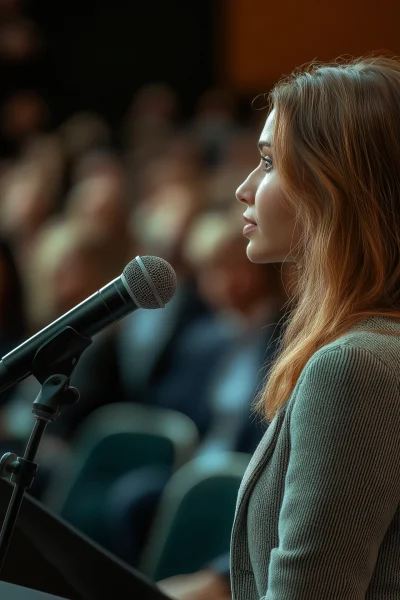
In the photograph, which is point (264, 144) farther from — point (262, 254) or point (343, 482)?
point (343, 482)

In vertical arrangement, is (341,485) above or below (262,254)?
below

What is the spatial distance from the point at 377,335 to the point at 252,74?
136 inches

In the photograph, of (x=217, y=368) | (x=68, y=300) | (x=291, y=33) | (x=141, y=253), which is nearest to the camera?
(x=217, y=368)

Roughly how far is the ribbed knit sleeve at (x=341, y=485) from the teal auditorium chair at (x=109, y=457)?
146 centimetres

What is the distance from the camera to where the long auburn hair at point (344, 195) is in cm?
85

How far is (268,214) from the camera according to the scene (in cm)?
92

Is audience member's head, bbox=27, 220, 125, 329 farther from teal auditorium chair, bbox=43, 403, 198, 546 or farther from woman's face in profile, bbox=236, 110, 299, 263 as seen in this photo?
woman's face in profile, bbox=236, 110, 299, 263

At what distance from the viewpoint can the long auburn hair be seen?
852mm

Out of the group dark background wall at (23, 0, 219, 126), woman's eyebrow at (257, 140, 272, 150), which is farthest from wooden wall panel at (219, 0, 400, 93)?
woman's eyebrow at (257, 140, 272, 150)

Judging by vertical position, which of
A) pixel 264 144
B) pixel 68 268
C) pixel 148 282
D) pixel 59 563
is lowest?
pixel 68 268

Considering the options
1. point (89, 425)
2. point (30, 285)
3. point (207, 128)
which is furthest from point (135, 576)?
point (207, 128)

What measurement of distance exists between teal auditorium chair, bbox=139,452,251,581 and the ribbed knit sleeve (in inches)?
38.4

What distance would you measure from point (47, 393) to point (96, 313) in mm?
86

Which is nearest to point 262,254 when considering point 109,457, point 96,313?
point 96,313
